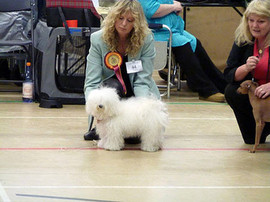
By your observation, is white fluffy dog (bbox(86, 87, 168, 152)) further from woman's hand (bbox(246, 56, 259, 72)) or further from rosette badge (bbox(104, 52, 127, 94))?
woman's hand (bbox(246, 56, 259, 72))

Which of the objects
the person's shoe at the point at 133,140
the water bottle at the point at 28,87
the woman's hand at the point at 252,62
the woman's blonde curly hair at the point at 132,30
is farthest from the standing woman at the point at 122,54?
the water bottle at the point at 28,87

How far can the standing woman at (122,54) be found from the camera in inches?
118

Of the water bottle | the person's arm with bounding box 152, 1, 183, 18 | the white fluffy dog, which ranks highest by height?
the person's arm with bounding box 152, 1, 183, 18

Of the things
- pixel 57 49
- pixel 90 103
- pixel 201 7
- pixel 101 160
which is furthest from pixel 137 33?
pixel 201 7

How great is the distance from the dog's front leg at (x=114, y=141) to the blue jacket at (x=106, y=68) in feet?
0.95

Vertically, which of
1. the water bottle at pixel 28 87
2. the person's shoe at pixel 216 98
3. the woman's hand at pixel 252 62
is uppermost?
the woman's hand at pixel 252 62

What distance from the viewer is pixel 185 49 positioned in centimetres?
493

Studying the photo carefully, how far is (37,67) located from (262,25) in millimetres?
2285

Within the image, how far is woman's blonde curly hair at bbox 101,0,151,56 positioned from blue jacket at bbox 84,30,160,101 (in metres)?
0.04

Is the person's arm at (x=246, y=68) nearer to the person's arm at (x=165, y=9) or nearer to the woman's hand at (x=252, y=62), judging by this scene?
the woman's hand at (x=252, y=62)

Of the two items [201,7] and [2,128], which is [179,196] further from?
[201,7]

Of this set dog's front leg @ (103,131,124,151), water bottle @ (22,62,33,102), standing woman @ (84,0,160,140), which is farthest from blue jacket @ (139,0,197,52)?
dog's front leg @ (103,131,124,151)

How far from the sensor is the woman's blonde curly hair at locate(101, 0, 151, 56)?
2965 mm

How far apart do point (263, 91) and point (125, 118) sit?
2.30 feet
